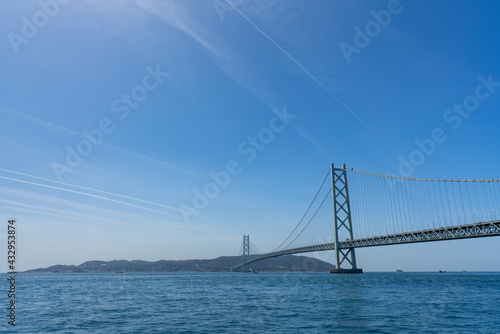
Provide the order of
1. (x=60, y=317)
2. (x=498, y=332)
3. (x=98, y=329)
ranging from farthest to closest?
1. (x=60, y=317)
2. (x=98, y=329)
3. (x=498, y=332)

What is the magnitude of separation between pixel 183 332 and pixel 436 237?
172 feet

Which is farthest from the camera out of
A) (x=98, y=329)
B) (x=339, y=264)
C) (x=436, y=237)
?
(x=339, y=264)

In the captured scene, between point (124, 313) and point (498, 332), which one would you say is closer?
point (498, 332)

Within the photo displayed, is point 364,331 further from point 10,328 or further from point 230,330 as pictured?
point 10,328

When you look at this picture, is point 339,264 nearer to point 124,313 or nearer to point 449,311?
point 449,311

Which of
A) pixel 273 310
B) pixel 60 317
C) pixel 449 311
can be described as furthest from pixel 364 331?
pixel 60 317

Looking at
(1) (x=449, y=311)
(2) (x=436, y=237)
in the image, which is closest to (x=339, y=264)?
(2) (x=436, y=237)

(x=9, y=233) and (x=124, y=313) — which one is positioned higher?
(x=9, y=233)

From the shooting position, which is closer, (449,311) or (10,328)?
(10,328)

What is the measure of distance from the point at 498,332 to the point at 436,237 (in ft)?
151

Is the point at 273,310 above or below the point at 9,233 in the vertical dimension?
below

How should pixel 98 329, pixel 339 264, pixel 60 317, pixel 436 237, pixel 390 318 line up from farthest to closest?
pixel 339 264, pixel 436 237, pixel 60 317, pixel 390 318, pixel 98 329

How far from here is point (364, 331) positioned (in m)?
14.0

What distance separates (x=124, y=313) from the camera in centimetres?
2025
